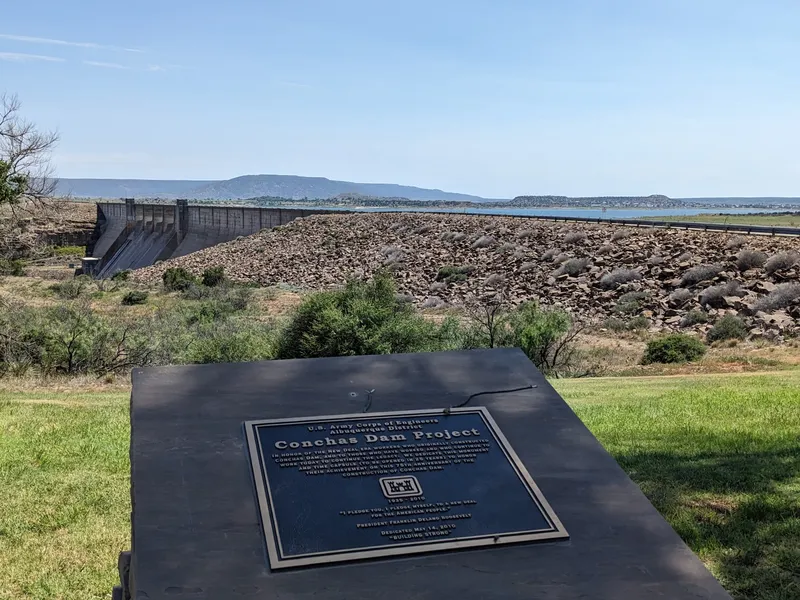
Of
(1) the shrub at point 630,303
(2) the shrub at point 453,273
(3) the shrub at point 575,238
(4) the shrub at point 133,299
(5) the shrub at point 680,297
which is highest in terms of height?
(3) the shrub at point 575,238

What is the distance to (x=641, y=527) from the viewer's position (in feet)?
13.8

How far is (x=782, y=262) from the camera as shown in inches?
1104

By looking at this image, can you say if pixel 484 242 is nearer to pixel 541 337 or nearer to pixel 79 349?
pixel 541 337

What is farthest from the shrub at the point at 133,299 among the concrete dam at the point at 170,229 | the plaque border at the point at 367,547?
the plaque border at the point at 367,547

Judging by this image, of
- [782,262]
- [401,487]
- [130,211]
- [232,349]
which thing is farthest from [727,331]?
[130,211]

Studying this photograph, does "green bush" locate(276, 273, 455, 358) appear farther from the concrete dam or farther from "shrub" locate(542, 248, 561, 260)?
the concrete dam

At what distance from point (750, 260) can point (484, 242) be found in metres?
17.8

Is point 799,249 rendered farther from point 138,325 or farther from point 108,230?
point 108,230

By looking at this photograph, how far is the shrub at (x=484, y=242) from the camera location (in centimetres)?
4481

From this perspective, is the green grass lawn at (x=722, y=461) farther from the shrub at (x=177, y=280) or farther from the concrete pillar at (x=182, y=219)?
the concrete pillar at (x=182, y=219)

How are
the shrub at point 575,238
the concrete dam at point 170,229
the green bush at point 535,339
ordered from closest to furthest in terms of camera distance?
1. the green bush at point 535,339
2. the shrub at point 575,238
3. the concrete dam at point 170,229

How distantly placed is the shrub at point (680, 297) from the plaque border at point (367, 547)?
24.9m

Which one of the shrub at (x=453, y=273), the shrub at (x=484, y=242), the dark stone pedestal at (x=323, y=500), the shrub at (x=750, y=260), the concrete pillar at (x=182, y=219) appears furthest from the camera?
the concrete pillar at (x=182, y=219)

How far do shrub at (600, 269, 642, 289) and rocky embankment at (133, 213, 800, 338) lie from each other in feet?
0.15
